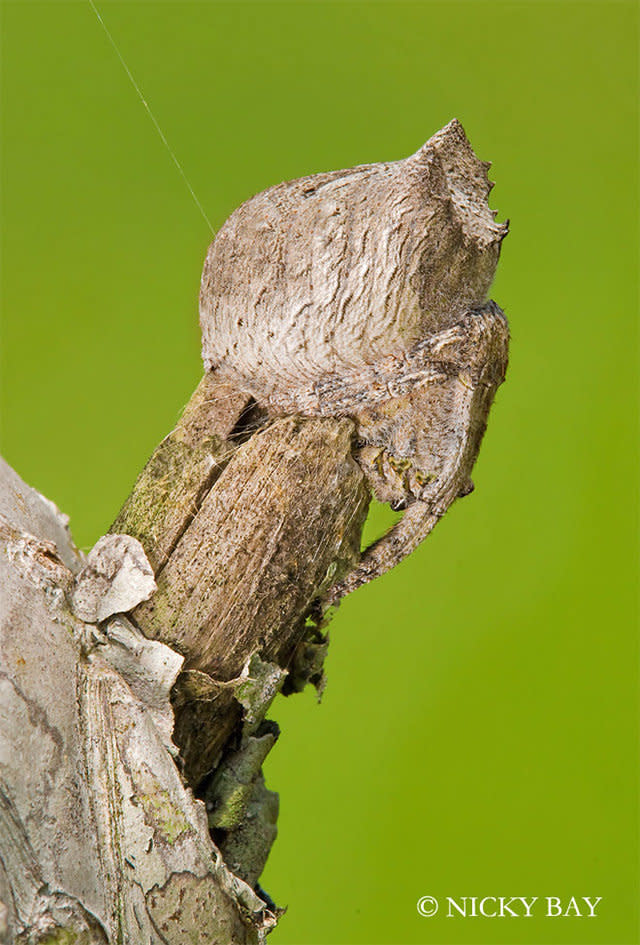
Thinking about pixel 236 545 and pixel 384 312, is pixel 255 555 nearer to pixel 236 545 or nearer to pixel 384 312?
pixel 236 545

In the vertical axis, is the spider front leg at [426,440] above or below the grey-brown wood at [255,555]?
above

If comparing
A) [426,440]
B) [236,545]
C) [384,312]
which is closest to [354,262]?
[384,312]

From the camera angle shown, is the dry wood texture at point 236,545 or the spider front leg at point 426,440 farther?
the spider front leg at point 426,440

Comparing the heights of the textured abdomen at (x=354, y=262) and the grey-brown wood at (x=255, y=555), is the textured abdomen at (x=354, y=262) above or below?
above

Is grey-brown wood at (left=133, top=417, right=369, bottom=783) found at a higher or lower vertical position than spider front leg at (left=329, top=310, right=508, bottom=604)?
lower

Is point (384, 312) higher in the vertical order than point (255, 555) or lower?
higher

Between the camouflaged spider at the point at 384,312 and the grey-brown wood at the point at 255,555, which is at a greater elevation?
the camouflaged spider at the point at 384,312

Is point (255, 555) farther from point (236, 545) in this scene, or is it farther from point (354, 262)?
point (354, 262)

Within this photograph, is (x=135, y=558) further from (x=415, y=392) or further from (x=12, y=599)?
(x=415, y=392)
